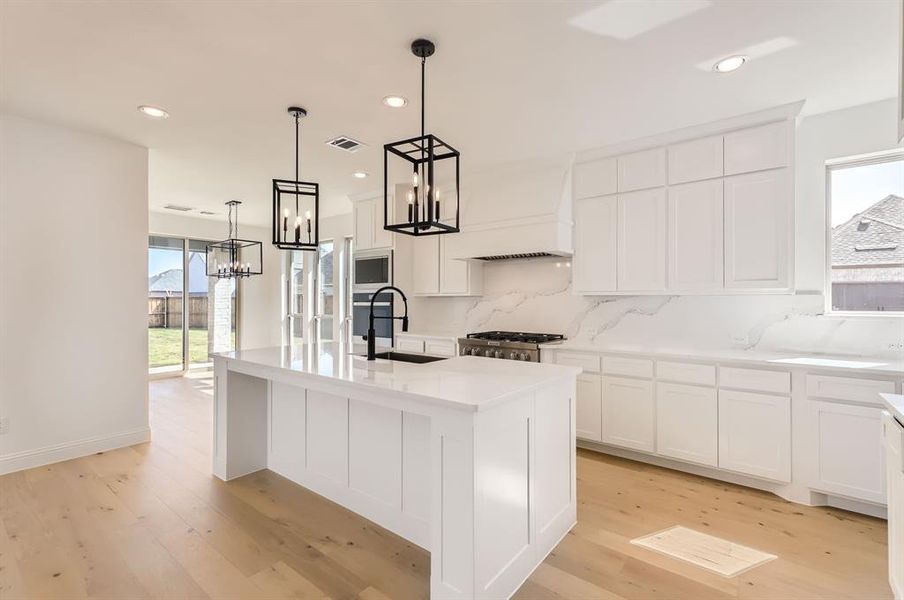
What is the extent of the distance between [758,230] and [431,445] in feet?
9.34

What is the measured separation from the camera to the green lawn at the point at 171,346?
6793mm

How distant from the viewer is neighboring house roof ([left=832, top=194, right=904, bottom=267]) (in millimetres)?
2973

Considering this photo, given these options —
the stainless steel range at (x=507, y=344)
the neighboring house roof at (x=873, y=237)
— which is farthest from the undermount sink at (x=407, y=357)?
the neighboring house roof at (x=873, y=237)

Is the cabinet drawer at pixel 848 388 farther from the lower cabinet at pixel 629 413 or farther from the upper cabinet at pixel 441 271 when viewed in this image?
the upper cabinet at pixel 441 271

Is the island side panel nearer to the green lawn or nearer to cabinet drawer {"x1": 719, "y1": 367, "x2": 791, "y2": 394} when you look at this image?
cabinet drawer {"x1": 719, "y1": 367, "x2": 791, "y2": 394}

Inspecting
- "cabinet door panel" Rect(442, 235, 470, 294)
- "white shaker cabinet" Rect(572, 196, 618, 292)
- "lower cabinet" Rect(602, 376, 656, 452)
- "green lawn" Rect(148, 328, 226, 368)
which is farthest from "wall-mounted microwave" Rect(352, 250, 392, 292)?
"green lawn" Rect(148, 328, 226, 368)

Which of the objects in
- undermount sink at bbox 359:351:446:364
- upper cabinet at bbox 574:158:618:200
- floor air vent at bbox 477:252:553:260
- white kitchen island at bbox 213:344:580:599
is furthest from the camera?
floor air vent at bbox 477:252:553:260

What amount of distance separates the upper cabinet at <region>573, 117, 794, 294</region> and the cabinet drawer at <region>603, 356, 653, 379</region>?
61 cm

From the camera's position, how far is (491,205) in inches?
174

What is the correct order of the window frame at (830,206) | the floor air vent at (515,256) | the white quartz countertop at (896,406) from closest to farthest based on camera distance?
the white quartz countertop at (896,406) → the window frame at (830,206) → the floor air vent at (515,256)

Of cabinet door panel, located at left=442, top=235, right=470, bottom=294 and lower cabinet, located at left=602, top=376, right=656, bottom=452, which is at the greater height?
cabinet door panel, located at left=442, top=235, right=470, bottom=294

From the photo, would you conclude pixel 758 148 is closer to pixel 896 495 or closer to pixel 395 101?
pixel 896 495

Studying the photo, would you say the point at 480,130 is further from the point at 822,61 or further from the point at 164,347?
the point at 164,347

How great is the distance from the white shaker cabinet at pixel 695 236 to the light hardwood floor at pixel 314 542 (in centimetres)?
151
